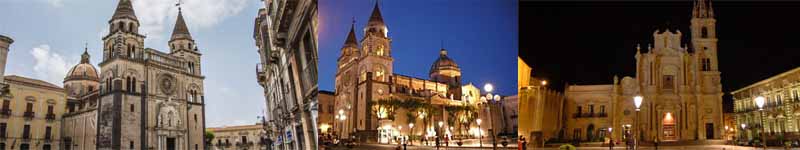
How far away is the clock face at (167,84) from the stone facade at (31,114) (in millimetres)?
1932

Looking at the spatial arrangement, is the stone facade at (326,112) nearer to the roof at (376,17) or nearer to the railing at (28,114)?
the roof at (376,17)

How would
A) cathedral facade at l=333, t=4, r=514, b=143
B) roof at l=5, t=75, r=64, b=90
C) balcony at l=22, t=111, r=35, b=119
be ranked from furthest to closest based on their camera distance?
balcony at l=22, t=111, r=35, b=119 → roof at l=5, t=75, r=64, b=90 → cathedral facade at l=333, t=4, r=514, b=143

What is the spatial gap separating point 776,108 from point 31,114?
8158 mm

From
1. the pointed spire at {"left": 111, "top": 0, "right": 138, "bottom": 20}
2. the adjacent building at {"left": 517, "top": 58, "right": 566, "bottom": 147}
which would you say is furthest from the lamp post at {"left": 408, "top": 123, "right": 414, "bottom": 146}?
the pointed spire at {"left": 111, "top": 0, "right": 138, "bottom": 20}

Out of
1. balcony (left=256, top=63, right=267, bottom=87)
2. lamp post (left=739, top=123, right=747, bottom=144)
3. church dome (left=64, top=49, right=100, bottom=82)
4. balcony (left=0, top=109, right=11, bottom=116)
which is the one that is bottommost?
lamp post (left=739, top=123, right=747, bottom=144)

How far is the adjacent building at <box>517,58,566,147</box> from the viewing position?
3.00 metres

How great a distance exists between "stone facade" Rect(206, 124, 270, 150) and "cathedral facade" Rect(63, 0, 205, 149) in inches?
14.7

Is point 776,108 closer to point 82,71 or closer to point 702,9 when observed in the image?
point 702,9

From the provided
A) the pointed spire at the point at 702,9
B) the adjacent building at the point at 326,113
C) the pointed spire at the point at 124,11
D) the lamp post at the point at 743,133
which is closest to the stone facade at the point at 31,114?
the pointed spire at the point at 124,11

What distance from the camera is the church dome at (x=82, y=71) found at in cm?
641

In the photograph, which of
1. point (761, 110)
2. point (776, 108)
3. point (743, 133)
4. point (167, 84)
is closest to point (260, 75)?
point (743, 133)

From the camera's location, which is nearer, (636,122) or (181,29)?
(636,122)

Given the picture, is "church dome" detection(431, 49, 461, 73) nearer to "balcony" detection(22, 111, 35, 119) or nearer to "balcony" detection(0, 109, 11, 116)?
"balcony" detection(0, 109, 11, 116)

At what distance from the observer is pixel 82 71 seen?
6.69m
